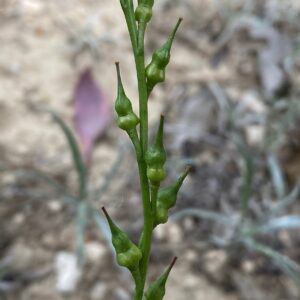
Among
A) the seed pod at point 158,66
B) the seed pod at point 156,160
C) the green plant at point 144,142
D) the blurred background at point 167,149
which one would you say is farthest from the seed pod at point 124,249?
the blurred background at point 167,149

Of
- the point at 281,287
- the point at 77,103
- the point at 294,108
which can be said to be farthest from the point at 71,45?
the point at 281,287

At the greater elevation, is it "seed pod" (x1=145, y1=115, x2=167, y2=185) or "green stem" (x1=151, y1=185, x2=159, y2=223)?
"seed pod" (x1=145, y1=115, x2=167, y2=185)

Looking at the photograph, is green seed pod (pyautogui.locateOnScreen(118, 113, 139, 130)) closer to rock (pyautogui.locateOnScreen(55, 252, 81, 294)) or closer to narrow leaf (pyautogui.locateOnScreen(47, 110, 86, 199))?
narrow leaf (pyautogui.locateOnScreen(47, 110, 86, 199))

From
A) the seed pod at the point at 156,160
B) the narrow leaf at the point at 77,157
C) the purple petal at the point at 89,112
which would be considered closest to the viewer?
the seed pod at the point at 156,160

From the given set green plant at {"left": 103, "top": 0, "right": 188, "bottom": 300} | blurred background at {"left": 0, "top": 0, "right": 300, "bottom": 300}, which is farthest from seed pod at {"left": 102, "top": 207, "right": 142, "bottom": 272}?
blurred background at {"left": 0, "top": 0, "right": 300, "bottom": 300}

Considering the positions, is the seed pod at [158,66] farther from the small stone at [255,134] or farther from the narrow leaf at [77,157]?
the small stone at [255,134]

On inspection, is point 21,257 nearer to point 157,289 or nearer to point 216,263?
point 216,263

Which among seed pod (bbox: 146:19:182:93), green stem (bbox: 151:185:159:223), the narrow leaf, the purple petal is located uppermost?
the purple petal

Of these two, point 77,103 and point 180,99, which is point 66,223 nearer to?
point 77,103
